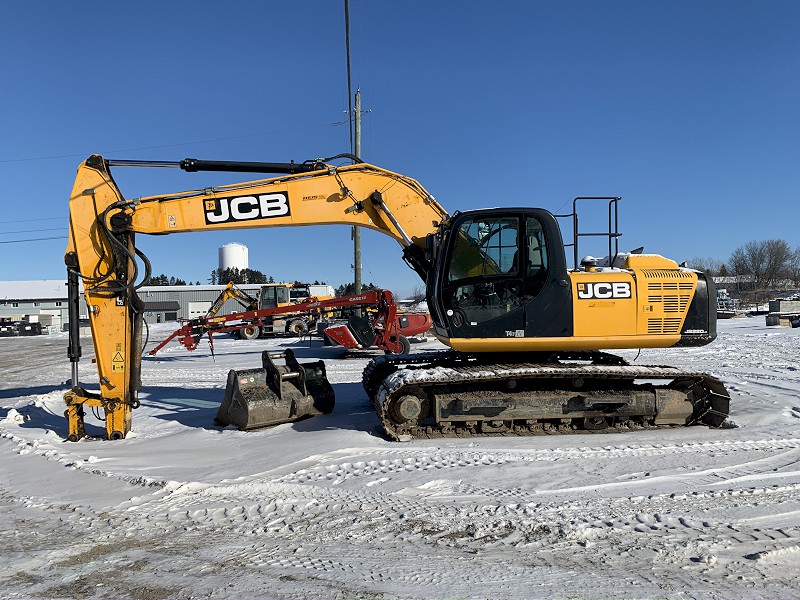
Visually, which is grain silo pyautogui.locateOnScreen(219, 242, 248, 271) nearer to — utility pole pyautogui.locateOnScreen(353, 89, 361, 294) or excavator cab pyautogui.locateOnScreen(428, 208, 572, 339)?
utility pole pyautogui.locateOnScreen(353, 89, 361, 294)

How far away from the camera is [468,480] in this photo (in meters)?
4.61

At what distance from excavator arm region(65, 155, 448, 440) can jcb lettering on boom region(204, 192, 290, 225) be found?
0.01m

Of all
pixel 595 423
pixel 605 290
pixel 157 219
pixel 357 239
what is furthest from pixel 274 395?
pixel 357 239

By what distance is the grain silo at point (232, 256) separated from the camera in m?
88.1

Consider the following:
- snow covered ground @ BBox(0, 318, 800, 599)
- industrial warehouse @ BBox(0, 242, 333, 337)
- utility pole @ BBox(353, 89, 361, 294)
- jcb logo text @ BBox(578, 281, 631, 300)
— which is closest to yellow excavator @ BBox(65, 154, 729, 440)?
jcb logo text @ BBox(578, 281, 631, 300)

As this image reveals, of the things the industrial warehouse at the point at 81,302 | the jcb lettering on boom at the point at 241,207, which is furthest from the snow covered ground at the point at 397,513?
the industrial warehouse at the point at 81,302

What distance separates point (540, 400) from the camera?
6.10 metres

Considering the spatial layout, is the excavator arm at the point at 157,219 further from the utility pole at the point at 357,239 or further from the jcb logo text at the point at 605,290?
the utility pole at the point at 357,239

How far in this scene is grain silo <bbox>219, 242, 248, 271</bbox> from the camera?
88.1 meters

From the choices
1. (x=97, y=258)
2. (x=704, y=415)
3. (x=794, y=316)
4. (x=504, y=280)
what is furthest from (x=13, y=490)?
(x=794, y=316)

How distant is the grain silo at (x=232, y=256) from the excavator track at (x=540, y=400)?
86.3 meters

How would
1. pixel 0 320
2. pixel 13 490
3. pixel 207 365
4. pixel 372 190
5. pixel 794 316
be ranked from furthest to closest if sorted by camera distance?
pixel 0 320 → pixel 794 316 → pixel 207 365 → pixel 372 190 → pixel 13 490

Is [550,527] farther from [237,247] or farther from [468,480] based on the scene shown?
[237,247]

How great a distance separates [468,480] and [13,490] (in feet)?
13.3
